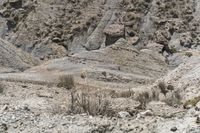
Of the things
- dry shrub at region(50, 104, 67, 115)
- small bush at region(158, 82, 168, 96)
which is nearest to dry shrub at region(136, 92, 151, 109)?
dry shrub at region(50, 104, 67, 115)

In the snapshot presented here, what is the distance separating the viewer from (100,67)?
4672 cm

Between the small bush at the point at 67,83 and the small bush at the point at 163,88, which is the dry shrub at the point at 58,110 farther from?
the small bush at the point at 67,83

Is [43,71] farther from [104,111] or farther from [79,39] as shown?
[79,39]

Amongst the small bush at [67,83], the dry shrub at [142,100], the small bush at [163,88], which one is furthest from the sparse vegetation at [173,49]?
the dry shrub at [142,100]

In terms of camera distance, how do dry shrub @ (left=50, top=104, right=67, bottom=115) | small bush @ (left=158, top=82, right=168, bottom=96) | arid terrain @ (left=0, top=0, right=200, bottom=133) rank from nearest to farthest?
arid terrain @ (left=0, top=0, right=200, bottom=133) → dry shrub @ (left=50, top=104, right=67, bottom=115) → small bush @ (left=158, top=82, right=168, bottom=96)

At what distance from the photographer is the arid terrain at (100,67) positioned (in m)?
13.9

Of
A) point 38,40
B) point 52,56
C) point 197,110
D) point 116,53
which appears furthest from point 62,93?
point 38,40

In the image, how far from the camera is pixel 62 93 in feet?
90.5

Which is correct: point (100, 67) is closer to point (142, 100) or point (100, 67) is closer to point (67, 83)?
point (67, 83)

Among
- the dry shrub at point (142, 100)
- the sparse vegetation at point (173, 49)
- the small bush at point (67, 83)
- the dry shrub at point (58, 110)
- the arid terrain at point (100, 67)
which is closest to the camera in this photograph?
the arid terrain at point (100, 67)

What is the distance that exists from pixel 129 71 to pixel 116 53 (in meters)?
3.81

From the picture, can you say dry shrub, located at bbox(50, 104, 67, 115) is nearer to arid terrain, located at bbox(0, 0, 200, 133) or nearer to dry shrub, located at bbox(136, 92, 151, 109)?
arid terrain, located at bbox(0, 0, 200, 133)

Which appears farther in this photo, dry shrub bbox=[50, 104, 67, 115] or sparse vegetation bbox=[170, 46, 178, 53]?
sparse vegetation bbox=[170, 46, 178, 53]

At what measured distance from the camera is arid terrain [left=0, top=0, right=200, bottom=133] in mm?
13898
